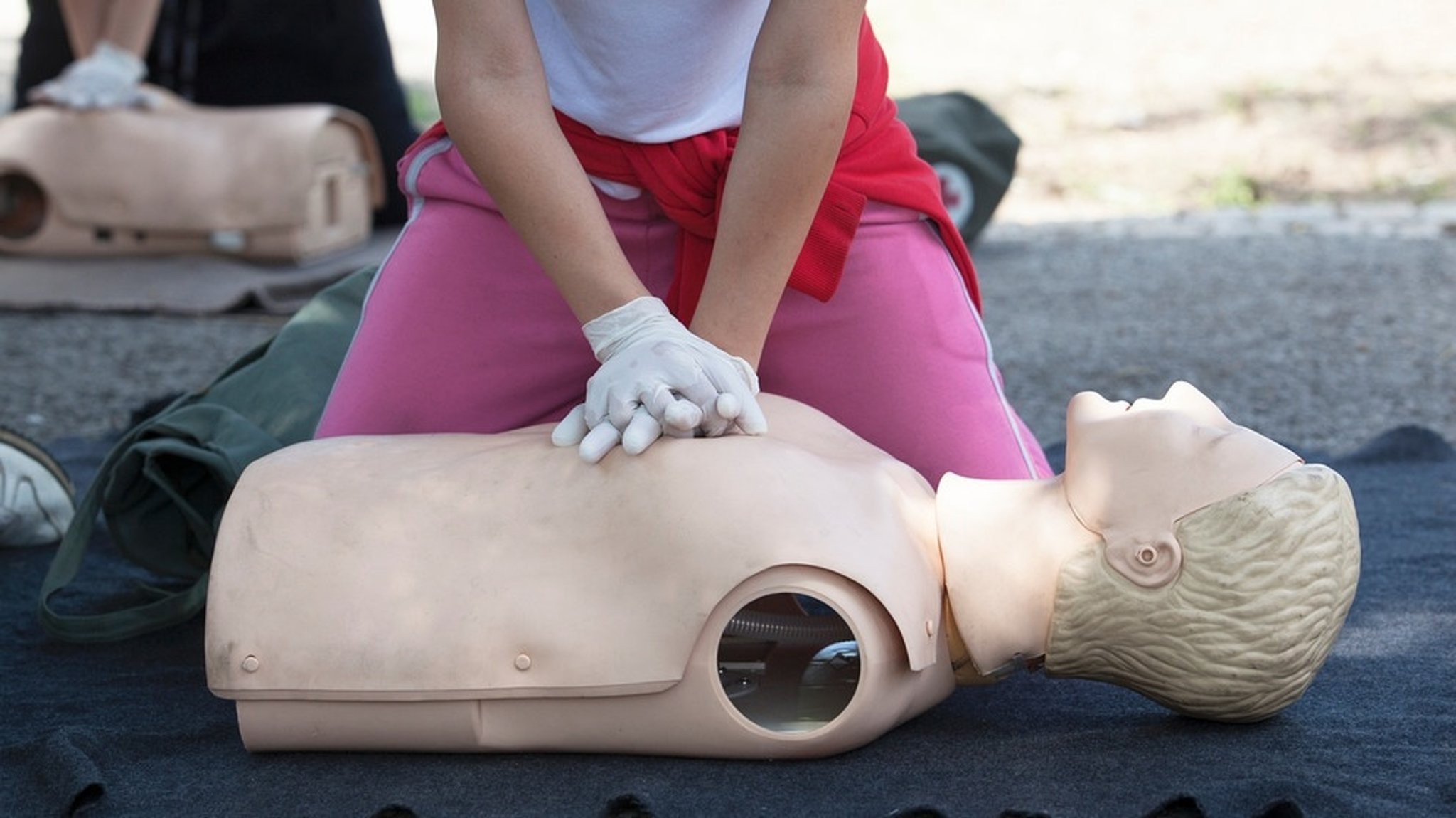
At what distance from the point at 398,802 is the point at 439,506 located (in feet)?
0.93

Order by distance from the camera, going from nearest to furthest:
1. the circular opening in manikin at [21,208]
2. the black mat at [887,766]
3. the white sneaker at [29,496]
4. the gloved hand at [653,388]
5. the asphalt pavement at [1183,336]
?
1. the black mat at [887,766]
2. the gloved hand at [653,388]
3. the white sneaker at [29,496]
4. the asphalt pavement at [1183,336]
5. the circular opening in manikin at [21,208]

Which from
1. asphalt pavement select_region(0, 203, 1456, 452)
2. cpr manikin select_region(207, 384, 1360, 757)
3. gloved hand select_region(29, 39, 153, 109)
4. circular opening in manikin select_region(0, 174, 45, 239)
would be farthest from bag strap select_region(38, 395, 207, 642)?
circular opening in manikin select_region(0, 174, 45, 239)

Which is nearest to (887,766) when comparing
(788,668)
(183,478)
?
(788,668)

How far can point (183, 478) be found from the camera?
2.10 m

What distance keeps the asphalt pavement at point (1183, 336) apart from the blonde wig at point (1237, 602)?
5.02ft

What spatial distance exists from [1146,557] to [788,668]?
0.37 meters

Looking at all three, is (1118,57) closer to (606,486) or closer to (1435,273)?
(1435,273)

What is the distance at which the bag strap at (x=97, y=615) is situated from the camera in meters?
1.95

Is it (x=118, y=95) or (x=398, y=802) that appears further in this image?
(x=118, y=95)

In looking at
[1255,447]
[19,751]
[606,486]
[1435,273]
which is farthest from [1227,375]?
[19,751]

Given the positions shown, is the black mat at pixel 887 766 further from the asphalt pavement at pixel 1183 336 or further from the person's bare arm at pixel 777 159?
the asphalt pavement at pixel 1183 336

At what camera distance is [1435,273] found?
14.3ft

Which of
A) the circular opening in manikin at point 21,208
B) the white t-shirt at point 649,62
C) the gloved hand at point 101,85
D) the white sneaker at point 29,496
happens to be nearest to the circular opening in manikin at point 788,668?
the white t-shirt at point 649,62

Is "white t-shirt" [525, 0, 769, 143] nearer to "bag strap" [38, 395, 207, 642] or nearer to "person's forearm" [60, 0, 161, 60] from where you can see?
"bag strap" [38, 395, 207, 642]
